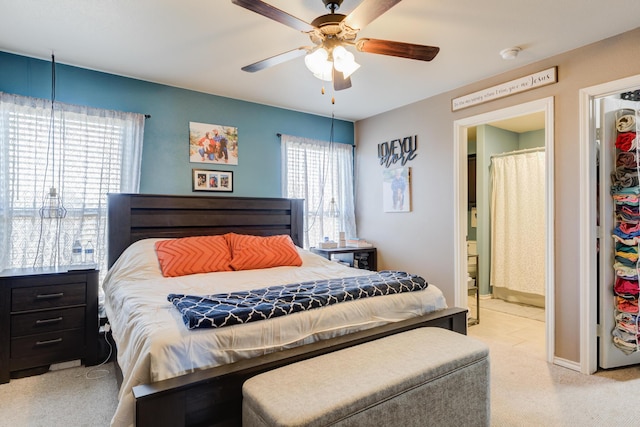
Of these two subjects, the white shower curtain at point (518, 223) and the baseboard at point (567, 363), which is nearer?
the baseboard at point (567, 363)

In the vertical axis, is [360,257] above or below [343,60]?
below

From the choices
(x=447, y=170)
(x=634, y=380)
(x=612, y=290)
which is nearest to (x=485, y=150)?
(x=447, y=170)

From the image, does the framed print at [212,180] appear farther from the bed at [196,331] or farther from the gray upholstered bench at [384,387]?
the gray upholstered bench at [384,387]

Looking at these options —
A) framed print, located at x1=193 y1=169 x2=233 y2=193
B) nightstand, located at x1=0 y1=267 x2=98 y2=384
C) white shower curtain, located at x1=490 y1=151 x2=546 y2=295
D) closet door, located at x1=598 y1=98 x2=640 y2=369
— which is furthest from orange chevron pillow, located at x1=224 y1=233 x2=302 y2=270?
white shower curtain, located at x1=490 y1=151 x2=546 y2=295

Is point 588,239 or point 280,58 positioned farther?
point 588,239

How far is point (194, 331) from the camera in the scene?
1466 millimetres

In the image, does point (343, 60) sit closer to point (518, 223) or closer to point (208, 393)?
point (208, 393)

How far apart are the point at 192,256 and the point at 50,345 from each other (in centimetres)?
116

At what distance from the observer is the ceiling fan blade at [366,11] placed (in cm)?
158

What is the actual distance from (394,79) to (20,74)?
3.17m

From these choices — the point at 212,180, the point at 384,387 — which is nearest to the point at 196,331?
the point at 384,387

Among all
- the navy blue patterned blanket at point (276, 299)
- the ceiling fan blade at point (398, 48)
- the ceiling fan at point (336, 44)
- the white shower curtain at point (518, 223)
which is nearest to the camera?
the navy blue patterned blanket at point (276, 299)

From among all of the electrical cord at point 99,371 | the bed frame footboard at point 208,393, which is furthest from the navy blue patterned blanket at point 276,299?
the electrical cord at point 99,371

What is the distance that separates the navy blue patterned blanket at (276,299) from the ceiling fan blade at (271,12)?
4.68 ft
